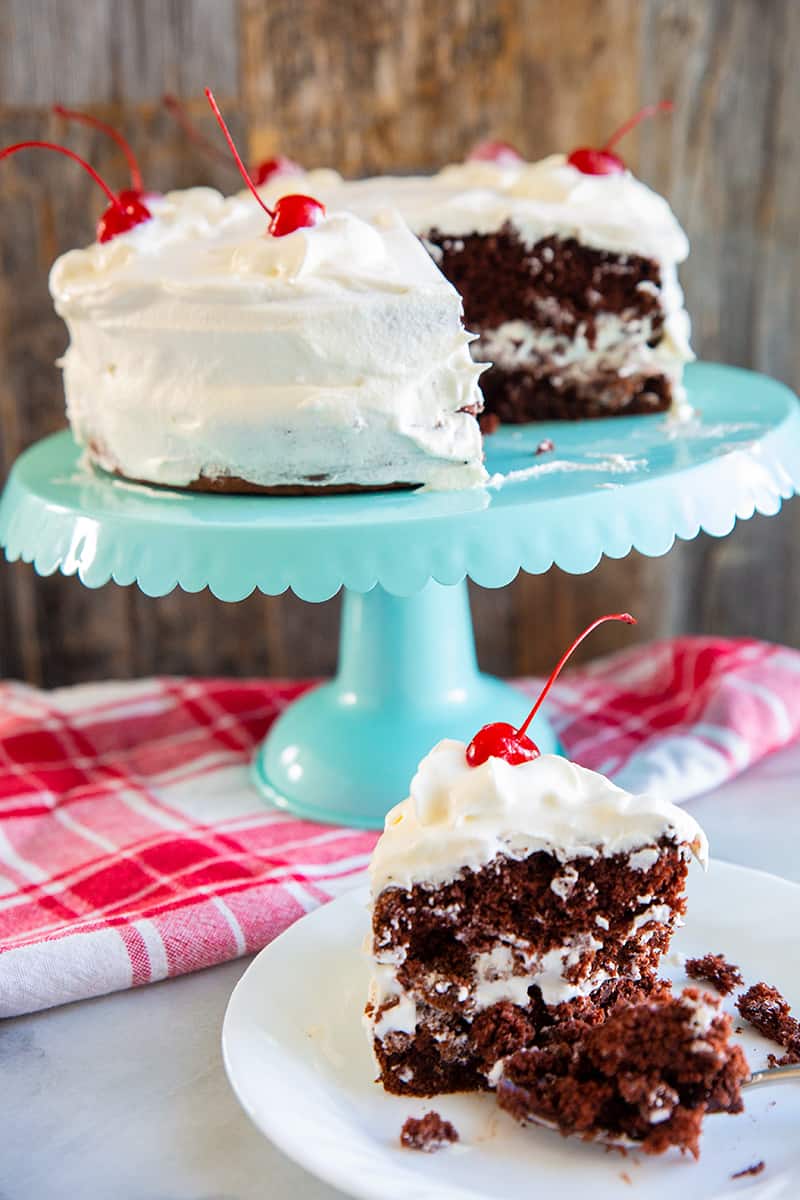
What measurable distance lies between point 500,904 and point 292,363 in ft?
2.12

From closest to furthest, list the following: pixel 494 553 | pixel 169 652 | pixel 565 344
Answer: pixel 494 553, pixel 565 344, pixel 169 652

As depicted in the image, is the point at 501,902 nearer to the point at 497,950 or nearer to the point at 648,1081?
the point at 497,950

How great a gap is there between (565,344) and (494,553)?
0.62 metres

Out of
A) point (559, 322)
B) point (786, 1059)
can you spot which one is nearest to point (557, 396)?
point (559, 322)

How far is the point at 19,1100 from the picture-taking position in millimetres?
1355

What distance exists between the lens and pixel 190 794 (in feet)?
6.43

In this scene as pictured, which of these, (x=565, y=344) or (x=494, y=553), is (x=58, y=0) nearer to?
(x=565, y=344)

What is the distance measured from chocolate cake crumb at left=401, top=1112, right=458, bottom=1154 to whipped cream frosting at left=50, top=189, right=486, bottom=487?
0.71 metres

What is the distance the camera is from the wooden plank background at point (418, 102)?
2271 mm

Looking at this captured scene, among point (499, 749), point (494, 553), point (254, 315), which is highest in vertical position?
point (254, 315)

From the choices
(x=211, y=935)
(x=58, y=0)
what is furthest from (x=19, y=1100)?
(x=58, y=0)

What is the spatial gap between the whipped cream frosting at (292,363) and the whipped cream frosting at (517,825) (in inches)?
17.4

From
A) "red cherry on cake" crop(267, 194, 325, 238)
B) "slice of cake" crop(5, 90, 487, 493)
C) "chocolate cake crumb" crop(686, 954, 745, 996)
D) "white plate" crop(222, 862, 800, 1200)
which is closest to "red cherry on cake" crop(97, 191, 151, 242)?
"slice of cake" crop(5, 90, 487, 493)

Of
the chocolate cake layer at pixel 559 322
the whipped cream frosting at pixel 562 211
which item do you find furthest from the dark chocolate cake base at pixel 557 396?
the whipped cream frosting at pixel 562 211
